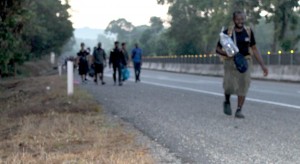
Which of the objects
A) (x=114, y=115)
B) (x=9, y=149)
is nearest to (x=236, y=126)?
(x=114, y=115)

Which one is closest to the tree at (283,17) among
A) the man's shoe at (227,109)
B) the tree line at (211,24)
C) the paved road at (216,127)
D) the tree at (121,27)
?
the tree line at (211,24)

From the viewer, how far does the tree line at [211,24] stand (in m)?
48.0

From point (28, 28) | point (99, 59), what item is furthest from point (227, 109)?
point (28, 28)

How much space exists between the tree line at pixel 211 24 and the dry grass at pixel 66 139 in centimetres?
3178

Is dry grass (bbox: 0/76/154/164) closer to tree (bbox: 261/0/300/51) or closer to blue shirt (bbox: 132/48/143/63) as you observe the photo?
blue shirt (bbox: 132/48/143/63)

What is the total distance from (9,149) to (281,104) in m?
7.79

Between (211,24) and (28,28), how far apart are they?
42540 mm

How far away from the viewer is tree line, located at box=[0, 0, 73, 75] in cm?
1822

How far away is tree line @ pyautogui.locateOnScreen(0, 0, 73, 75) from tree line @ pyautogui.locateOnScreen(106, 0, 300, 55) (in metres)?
14.8

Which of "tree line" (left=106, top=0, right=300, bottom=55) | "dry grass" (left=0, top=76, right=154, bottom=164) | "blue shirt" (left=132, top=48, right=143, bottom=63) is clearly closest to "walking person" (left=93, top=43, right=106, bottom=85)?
"blue shirt" (left=132, top=48, right=143, bottom=63)

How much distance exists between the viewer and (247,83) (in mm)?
10633

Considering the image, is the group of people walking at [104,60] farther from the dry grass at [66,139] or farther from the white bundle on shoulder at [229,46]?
the white bundle on shoulder at [229,46]

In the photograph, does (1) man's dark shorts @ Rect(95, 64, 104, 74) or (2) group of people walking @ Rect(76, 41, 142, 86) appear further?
(1) man's dark shorts @ Rect(95, 64, 104, 74)

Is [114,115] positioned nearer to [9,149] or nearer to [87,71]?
[9,149]
